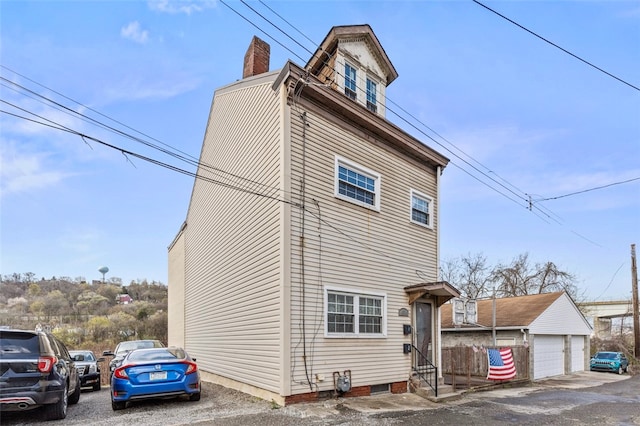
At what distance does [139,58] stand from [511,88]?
10102 millimetres

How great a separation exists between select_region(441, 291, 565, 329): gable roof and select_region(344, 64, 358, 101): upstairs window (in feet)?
46.2

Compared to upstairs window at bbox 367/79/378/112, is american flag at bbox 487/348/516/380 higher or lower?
lower

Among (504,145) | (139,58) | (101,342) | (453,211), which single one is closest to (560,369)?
(453,211)

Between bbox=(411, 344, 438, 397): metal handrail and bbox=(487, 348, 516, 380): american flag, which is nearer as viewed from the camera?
bbox=(411, 344, 438, 397): metal handrail

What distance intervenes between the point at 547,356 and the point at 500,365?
6688 millimetres

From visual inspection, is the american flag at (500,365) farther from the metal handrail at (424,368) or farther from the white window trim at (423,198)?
the white window trim at (423,198)

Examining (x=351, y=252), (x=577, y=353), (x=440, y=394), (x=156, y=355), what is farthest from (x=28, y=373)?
(x=577, y=353)

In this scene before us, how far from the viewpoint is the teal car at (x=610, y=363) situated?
25.2 metres

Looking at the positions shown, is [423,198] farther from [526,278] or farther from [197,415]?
[526,278]

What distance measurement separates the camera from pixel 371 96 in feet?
45.9

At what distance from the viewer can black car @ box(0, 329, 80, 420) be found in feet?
22.6

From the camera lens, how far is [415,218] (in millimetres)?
13539

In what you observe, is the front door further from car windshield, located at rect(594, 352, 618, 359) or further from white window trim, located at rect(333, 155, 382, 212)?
car windshield, located at rect(594, 352, 618, 359)

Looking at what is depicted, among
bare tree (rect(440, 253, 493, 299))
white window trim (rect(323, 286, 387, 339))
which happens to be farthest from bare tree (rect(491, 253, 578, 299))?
white window trim (rect(323, 286, 387, 339))
